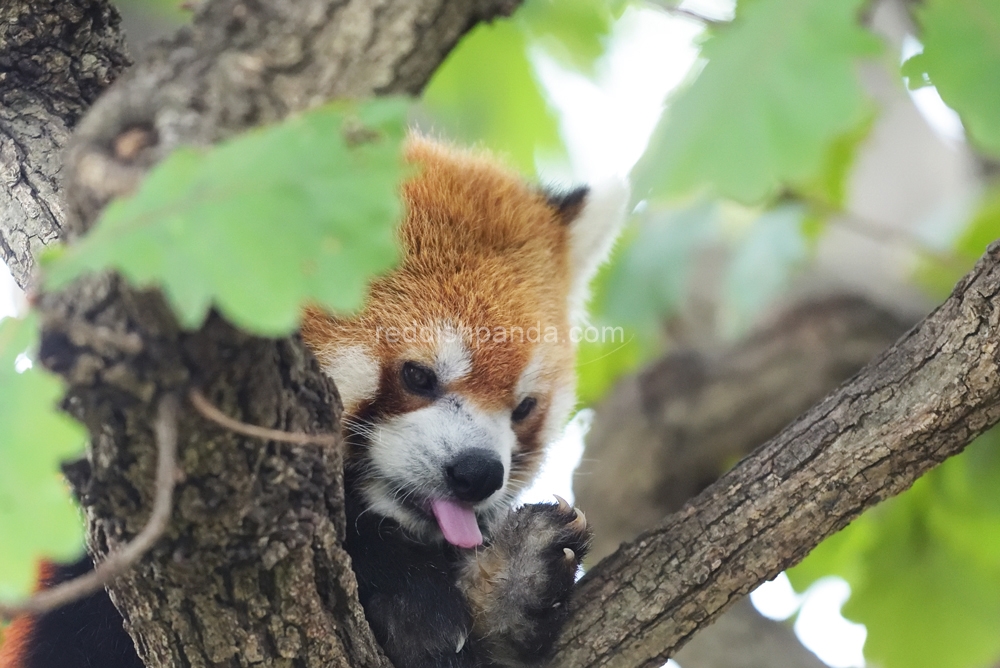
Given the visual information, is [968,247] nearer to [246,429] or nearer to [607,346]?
[607,346]

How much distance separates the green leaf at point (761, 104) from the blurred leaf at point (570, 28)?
123cm

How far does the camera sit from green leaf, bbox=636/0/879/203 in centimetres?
150

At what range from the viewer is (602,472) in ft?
13.9

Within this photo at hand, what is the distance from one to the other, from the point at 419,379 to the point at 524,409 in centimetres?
42

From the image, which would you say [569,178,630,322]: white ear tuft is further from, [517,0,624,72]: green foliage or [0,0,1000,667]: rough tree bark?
[0,0,1000,667]: rough tree bark

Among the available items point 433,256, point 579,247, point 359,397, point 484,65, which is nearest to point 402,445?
point 359,397

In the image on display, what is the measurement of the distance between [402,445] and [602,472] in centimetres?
193

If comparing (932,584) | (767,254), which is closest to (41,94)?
→ (767,254)

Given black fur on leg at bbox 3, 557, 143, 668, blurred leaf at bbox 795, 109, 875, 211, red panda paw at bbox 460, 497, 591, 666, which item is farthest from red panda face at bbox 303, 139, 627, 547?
blurred leaf at bbox 795, 109, 875, 211

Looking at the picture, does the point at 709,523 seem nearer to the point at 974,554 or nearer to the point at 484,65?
the point at 974,554

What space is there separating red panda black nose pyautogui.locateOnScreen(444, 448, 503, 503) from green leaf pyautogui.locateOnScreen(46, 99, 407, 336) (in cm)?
135

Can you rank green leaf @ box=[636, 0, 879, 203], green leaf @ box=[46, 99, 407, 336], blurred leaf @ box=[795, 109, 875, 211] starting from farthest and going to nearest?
1. blurred leaf @ box=[795, 109, 875, 211]
2. green leaf @ box=[636, 0, 879, 203]
3. green leaf @ box=[46, 99, 407, 336]

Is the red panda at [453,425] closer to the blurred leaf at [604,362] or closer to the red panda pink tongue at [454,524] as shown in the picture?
the red panda pink tongue at [454,524]

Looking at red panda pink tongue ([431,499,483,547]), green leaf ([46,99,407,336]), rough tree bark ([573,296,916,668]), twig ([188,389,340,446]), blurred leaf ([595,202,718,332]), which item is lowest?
rough tree bark ([573,296,916,668])
